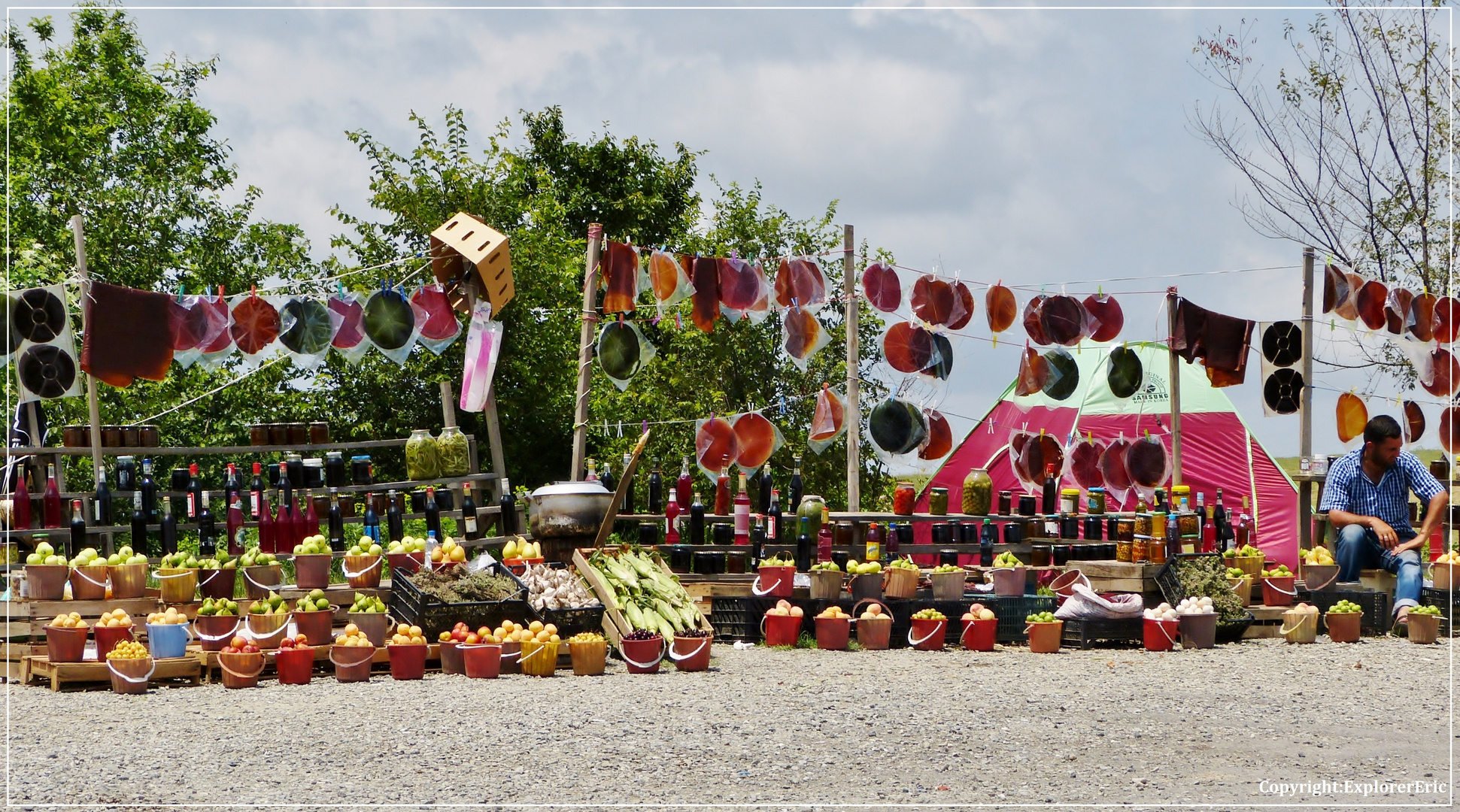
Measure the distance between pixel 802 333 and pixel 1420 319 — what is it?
609 cm

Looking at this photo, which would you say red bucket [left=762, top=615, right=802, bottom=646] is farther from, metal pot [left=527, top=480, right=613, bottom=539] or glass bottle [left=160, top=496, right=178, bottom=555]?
glass bottle [left=160, top=496, right=178, bottom=555]

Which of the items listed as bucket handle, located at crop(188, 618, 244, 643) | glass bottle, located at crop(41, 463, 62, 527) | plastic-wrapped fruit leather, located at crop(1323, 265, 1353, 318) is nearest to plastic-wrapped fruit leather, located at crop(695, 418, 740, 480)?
bucket handle, located at crop(188, 618, 244, 643)

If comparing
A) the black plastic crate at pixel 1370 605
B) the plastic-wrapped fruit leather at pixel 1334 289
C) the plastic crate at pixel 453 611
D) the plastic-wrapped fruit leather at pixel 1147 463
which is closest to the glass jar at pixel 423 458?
the plastic crate at pixel 453 611

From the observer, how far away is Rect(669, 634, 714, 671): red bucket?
293 inches

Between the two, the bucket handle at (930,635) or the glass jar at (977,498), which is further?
the glass jar at (977,498)

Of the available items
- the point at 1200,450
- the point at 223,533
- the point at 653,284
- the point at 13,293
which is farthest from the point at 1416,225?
the point at 13,293

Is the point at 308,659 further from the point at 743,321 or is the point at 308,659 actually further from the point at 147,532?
the point at 743,321

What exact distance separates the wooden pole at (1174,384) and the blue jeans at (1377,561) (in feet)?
5.29

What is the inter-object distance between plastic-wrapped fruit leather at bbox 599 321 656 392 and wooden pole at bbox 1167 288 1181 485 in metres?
4.20

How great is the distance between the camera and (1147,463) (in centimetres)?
1141

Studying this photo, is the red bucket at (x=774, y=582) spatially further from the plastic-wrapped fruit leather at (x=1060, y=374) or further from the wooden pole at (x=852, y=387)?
the plastic-wrapped fruit leather at (x=1060, y=374)

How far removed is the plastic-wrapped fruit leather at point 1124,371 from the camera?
37.4 feet

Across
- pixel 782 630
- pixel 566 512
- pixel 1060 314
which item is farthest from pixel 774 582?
pixel 1060 314

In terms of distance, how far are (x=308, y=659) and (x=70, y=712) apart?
1194 mm
